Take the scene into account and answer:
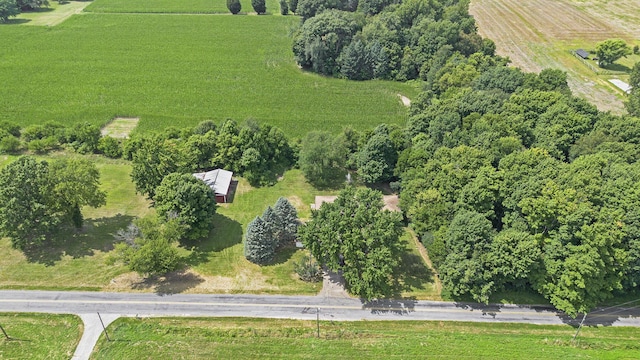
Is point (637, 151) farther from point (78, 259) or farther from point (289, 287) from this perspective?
point (78, 259)

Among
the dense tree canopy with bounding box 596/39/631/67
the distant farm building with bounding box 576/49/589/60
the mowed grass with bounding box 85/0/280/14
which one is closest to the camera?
the dense tree canopy with bounding box 596/39/631/67

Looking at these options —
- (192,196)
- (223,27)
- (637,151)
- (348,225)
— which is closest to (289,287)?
(348,225)

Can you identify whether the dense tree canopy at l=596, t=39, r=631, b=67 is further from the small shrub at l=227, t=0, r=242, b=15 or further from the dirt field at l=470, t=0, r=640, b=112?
the small shrub at l=227, t=0, r=242, b=15

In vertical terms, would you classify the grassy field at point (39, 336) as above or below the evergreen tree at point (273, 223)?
below

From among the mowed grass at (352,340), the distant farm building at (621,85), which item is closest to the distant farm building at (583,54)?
the distant farm building at (621,85)

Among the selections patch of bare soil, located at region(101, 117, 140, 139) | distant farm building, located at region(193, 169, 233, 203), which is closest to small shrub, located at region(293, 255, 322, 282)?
distant farm building, located at region(193, 169, 233, 203)

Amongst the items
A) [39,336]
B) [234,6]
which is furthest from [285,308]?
[234,6]

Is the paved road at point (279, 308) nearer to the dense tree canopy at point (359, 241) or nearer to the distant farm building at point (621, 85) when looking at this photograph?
the dense tree canopy at point (359, 241)
